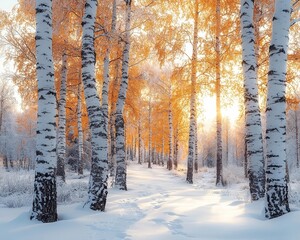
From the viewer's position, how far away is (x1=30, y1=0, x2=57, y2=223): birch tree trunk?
17.1ft

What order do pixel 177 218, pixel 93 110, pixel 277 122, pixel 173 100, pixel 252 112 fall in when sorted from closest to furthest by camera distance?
pixel 277 122 < pixel 177 218 < pixel 93 110 < pixel 252 112 < pixel 173 100

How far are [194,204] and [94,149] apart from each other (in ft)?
9.46

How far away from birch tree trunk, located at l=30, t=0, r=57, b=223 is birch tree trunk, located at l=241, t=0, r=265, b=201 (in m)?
4.43

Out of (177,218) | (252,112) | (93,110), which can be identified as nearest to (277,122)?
(252,112)

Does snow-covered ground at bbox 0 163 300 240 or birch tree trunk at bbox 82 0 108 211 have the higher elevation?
birch tree trunk at bbox 82 0 108 211

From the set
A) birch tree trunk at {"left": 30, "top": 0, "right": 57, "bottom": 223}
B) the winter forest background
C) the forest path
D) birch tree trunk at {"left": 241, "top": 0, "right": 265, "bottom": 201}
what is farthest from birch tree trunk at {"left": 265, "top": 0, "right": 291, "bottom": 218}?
birch tree trunk at {"left": 30, "top": 0, "right": 57, "bottom": 223}

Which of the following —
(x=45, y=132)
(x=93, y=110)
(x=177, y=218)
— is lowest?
(x=177, y=218)

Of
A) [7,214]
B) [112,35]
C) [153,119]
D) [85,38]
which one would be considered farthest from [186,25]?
[153,119]

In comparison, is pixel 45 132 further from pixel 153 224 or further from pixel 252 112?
pixel 252 112

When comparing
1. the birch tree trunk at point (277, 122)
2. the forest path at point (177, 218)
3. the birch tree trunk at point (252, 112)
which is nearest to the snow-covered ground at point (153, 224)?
the forest path at point (177, 218)

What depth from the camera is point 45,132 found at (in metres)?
5.32

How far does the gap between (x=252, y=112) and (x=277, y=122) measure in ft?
6.43

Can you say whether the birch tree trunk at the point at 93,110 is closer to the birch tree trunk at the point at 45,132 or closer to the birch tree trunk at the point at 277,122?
the birch tree trunk at the point at 45,132

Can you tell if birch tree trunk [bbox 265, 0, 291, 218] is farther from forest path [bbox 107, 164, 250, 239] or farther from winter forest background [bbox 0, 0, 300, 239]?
forest path [bbox 107, 164, 250, 239]
